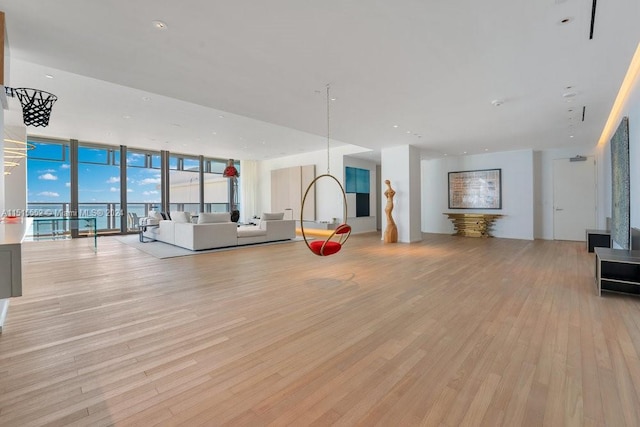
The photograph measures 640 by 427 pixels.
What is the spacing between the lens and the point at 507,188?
9039mm

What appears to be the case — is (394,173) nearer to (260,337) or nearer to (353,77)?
(353,77)

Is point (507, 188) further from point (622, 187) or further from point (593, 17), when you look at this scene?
point (593, 17)

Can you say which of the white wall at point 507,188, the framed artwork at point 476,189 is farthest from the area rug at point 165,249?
the framed artwork at point 476,189

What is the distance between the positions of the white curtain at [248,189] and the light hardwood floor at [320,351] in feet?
30.2

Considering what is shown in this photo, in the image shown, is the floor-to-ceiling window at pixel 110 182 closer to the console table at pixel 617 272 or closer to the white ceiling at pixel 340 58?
the white ceiling at pixel 340 58

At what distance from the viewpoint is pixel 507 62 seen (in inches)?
134

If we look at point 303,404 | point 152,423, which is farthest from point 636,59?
point 152,423

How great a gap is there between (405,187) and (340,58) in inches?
220

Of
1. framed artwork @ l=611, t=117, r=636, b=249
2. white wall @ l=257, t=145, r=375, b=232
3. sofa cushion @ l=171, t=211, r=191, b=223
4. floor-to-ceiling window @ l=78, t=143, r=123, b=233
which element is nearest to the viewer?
framed artwork @ l=611, t=117, r=636, b=249

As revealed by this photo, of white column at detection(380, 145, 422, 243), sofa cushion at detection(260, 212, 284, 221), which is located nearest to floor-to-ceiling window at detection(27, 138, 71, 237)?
sofa cushion at detection(260, 212, 284, 221)

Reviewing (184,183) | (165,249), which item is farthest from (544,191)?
(184,183)

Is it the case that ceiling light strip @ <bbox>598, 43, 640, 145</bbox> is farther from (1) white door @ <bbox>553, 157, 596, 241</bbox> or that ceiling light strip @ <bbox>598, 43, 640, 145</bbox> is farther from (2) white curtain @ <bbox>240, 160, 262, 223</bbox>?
(2) white curtain @ <bbox>240, 160, 262, 223</bbox>

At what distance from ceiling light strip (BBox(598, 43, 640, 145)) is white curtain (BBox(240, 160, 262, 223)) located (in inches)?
463

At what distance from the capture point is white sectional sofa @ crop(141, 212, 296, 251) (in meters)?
6.83
